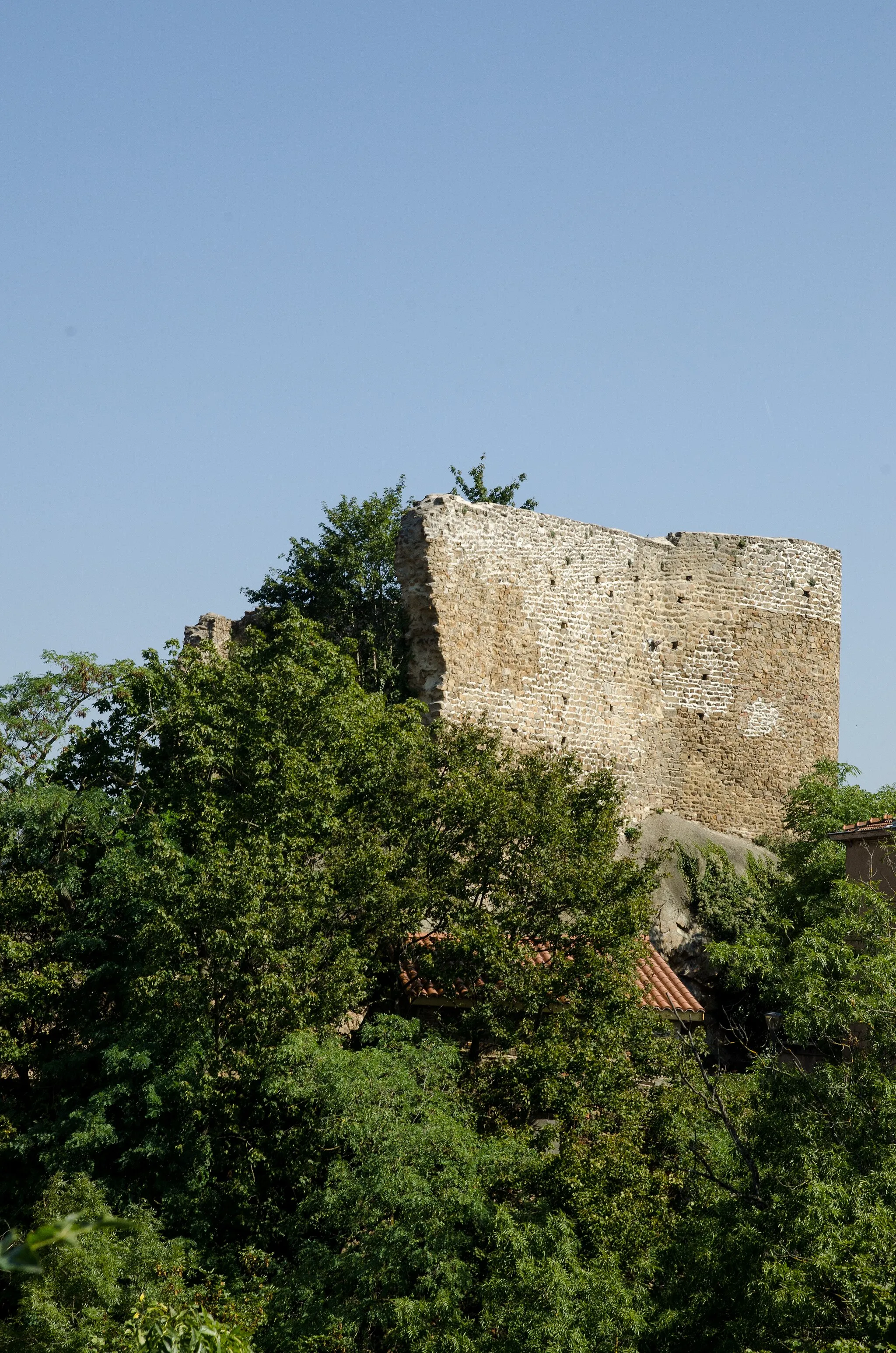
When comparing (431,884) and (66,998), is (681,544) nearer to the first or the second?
(431,884)

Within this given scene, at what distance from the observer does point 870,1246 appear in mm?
10336

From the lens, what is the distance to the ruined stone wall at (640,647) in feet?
75.2

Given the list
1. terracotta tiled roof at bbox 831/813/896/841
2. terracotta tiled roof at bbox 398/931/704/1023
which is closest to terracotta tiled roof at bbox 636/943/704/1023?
terracotta tiled roof at bbox 398/931/704/1023

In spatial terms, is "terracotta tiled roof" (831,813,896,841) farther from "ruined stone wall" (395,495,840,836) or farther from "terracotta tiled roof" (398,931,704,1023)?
"ruined stone wall" (395,495,840,836)

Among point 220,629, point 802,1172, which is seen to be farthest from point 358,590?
point 802,1172

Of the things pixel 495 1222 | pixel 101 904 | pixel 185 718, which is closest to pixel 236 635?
pixel 185 718

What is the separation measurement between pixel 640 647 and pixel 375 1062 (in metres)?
12.6

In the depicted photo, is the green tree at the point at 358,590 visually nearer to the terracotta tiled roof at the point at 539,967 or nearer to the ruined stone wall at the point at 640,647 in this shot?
the ruined stone wall at the point at 640,647

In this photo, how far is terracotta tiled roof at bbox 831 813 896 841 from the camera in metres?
20.7

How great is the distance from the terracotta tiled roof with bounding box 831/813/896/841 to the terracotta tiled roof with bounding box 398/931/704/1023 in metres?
3.46

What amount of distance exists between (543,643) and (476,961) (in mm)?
8722

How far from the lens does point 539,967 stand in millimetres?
16406

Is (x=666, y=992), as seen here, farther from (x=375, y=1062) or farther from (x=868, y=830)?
(x=375, y=1062)

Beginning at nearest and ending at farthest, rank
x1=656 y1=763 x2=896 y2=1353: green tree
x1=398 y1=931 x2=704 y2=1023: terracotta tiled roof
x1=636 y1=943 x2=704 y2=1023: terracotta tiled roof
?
x1=656 y1=763 x2=896 y2=1353: green tree
x1=398 y1=931 x2=704 y2=1023: terracotta tiled roof
x1=636 y1=943 x2=704 y2=1023: terracotta tiled roof
